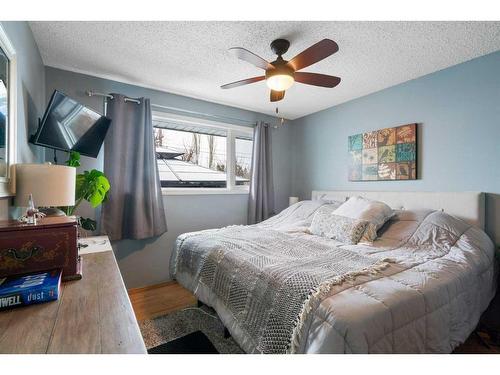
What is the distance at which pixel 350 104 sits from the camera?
10.4 feet

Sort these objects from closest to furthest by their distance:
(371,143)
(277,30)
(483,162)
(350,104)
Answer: (277,30) < (483,162) < (371,143) < (350,104)

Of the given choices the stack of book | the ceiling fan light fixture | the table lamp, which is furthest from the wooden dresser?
the ceiling fan light fixture

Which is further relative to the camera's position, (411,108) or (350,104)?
(350,104)

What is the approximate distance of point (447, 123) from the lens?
7.57 feet

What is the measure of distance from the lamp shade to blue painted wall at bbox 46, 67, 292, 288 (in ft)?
4.49

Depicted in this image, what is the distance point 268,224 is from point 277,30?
6.52 ft

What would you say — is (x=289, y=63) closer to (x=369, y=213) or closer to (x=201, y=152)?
(x=369, y=213)

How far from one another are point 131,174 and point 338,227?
2.23 meters

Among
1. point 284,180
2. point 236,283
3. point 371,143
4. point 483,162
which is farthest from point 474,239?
point 284,180

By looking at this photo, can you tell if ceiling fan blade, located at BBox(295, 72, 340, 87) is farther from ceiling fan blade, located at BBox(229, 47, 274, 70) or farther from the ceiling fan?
ceiling fan blade, located at BBox(229, 47, 274, 70)

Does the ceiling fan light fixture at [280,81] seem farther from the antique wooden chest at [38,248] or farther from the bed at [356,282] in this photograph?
the antique wooden chest at [38,248]

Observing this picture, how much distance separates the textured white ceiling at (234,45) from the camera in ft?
5.57
